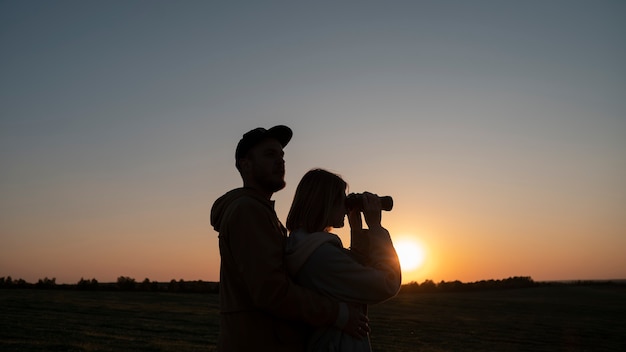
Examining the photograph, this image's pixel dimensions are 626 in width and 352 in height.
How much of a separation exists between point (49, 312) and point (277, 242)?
21.5 m

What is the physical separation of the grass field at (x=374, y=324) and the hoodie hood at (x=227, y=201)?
11015mm

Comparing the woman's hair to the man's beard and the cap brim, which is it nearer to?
the man's beard

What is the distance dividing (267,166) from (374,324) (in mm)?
20815

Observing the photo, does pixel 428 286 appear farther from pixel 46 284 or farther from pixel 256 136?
pixel 256 136

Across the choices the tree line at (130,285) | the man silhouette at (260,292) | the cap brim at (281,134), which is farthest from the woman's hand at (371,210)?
the tree line at (130,285)

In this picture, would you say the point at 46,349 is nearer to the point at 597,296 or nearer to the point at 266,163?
the point at 266,163

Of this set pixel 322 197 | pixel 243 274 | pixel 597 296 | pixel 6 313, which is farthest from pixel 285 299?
pixel 597 296

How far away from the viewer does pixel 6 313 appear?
67.1 feet

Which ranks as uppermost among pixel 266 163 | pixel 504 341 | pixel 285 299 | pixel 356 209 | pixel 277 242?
→ pixel 266 163

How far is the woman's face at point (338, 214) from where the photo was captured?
369 centimetres

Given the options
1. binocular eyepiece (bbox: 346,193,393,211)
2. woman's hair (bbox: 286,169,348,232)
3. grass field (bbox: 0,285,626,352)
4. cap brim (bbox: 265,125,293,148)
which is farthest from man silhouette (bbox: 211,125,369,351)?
grass field (bbox: 0,285,626,352)

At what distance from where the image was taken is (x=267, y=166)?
380cm

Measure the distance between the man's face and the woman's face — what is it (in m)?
0.41

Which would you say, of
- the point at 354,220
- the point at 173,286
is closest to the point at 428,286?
the point at 173,286
